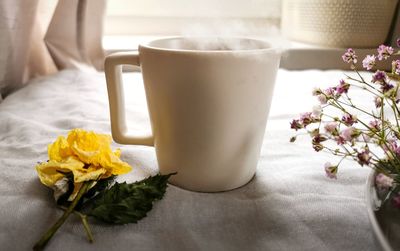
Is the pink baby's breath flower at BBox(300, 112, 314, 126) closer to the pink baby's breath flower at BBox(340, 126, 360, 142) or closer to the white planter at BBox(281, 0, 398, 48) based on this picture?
the pink baby's breath flower at BBox(340, 126, 360, 142)

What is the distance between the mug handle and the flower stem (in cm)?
9

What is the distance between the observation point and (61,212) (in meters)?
0.30

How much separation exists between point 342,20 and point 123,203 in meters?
0.95

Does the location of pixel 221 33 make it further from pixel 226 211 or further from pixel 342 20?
pixel 342 20

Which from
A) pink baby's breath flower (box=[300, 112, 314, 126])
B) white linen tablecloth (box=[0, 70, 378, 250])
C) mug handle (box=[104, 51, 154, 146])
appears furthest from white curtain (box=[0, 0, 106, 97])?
pink baby's breath flower (box=[300, 112, 314, 126])

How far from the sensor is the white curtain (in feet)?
2.50

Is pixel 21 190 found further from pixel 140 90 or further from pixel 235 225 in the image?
pixel 140 90

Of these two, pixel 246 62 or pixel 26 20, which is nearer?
pixel 246 62

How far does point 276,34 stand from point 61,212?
27cm

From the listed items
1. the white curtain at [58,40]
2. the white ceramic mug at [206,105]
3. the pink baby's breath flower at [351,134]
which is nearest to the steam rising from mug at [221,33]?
the white ceramic mug at [206,105]

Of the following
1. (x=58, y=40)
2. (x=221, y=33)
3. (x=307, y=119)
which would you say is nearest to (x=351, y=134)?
(x=307, y=119)

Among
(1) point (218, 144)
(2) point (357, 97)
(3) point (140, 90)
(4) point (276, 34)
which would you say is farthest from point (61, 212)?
(2) point (357, 97)

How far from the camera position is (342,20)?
3.30 ft

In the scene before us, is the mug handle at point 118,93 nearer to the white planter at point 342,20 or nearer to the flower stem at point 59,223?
the flower stem at point 59,223
